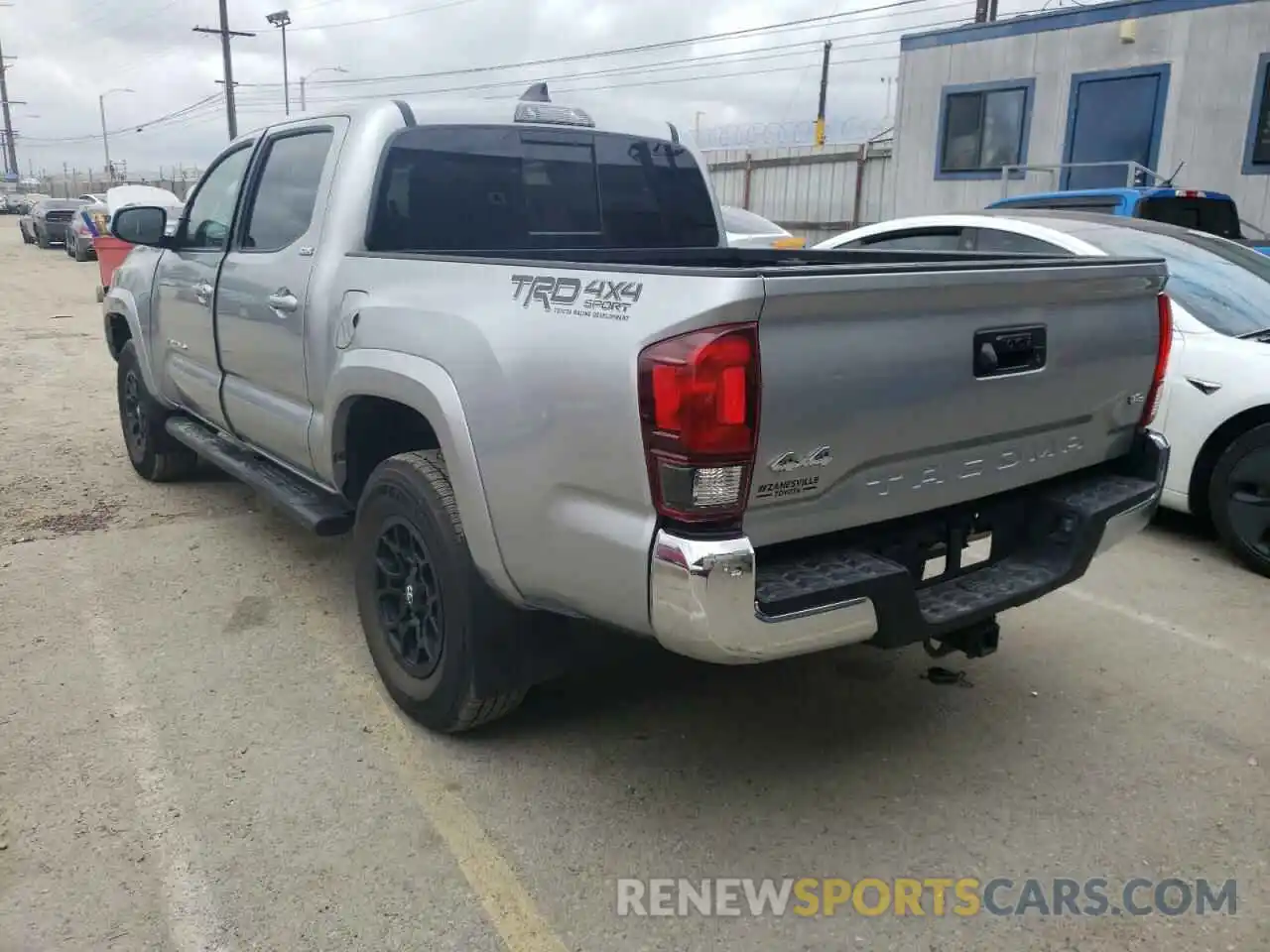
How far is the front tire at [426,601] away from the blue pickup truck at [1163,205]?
7.39 m

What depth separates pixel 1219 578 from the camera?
5.03 meters

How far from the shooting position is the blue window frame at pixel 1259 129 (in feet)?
44.5

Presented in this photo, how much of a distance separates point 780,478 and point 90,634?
320 cm

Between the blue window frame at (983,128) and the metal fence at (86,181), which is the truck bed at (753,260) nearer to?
the blue window frame at (983,128)

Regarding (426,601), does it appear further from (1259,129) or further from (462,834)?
(1259,129)

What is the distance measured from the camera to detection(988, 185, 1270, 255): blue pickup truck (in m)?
8.87

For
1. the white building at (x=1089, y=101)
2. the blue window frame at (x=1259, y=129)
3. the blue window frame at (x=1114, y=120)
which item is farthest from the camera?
the blue window frame at (x=1114, y=120)

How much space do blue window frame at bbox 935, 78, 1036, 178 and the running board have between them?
46.1 ft

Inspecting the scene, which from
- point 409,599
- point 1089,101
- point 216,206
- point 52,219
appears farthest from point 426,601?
point 52,219

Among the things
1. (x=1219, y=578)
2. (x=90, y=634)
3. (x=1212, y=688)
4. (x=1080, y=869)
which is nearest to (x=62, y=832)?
(x=90, y=634)

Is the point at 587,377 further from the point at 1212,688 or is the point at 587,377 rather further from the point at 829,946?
the point at 1212,688

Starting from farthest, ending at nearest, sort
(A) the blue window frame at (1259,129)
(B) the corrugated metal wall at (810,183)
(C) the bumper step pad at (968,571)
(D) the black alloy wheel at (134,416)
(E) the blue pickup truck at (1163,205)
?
(B) the corrugated metal wall at (810,183), (A) the blue window frame at (1259,129), (E) the blue pickup truck at (1163,205), (D) the black alloy wheel at (134,416), (C) the bumper step pad at (968,571)

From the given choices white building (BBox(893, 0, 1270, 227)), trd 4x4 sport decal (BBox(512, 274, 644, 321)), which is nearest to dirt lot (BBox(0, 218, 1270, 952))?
trd 4x4 sport decal (BBox(512, 274, 644, 321))

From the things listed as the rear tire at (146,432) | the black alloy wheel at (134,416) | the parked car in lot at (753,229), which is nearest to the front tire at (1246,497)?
the rear tire at (146,432)
